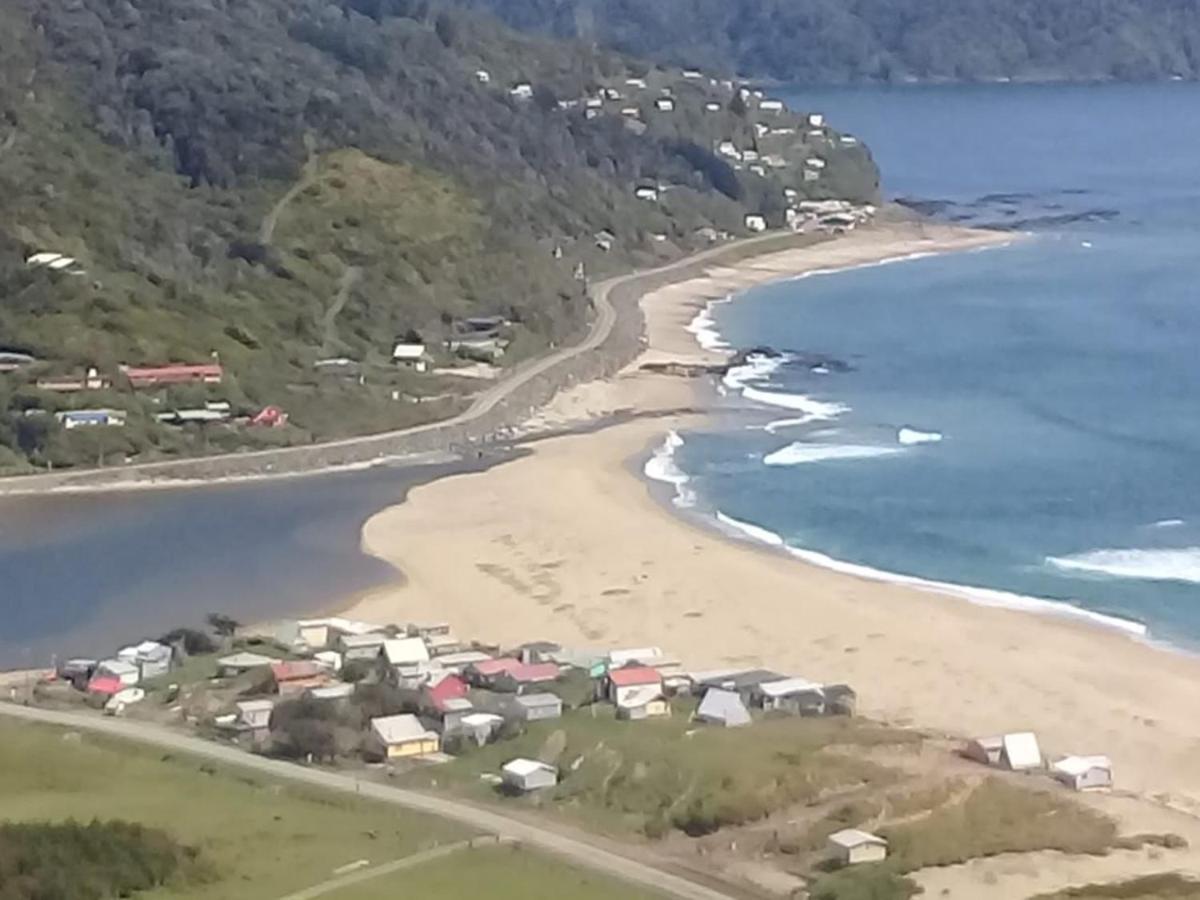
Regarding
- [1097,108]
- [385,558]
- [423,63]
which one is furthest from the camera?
[1097,108]

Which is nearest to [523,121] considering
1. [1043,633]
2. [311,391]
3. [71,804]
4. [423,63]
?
[423,63]

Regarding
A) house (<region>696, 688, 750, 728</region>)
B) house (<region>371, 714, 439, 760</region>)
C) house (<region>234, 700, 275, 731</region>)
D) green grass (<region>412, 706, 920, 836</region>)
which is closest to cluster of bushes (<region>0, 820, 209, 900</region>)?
green grass (<region>412, 706, 920, 836</region>)

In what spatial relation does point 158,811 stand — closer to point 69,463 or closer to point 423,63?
point 69,463

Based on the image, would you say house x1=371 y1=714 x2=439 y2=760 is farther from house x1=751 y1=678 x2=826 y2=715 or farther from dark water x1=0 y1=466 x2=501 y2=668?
dark water x1=0 y1=466 x2=501 y2=668

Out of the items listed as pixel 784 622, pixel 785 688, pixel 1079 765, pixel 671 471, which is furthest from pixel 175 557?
pixel 1079 765

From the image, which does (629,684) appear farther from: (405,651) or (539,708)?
(405,651)

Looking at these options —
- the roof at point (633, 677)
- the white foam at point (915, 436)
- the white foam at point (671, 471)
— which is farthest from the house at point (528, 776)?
the white foam at point (915, 436)

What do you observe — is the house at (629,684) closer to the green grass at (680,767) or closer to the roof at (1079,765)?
the green grass at (680,767)
